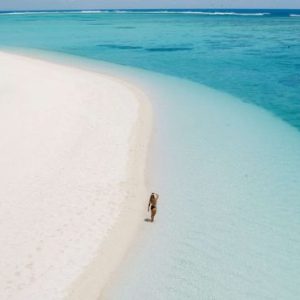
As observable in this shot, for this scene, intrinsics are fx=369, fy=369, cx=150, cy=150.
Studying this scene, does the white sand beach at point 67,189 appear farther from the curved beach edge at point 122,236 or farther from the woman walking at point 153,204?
the woman walking at point 153,204

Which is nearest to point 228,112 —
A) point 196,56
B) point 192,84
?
point 192,84

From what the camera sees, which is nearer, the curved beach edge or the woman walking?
the curved beach edge

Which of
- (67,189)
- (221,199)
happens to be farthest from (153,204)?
(67,189)

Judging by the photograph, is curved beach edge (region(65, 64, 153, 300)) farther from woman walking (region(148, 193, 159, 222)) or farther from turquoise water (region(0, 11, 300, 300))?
woman walking (region(148, 193, 159, 222))

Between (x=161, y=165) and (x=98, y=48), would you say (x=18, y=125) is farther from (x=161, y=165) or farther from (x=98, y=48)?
(x=98, y=48)

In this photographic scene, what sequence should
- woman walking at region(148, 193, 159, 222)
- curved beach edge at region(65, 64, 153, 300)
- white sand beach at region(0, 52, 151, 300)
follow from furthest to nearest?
woman walking at region(148, 193, 159, 222) < white sand beach at region(0, 52, 151, 300) < curved beach edge at region(65, 64, 153, 300)

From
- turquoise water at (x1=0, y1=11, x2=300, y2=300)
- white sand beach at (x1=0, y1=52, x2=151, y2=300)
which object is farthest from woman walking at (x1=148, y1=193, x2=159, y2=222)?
white sand beach at (x1=0, y1=52, x2=151, y2=300)

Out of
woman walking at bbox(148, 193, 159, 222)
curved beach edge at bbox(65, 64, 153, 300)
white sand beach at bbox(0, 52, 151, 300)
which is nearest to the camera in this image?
curved beach edge at bbox(65, 64, 153, 300)

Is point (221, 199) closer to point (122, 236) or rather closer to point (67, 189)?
point (122, 236)

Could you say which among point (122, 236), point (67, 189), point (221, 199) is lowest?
point (122, 236)
